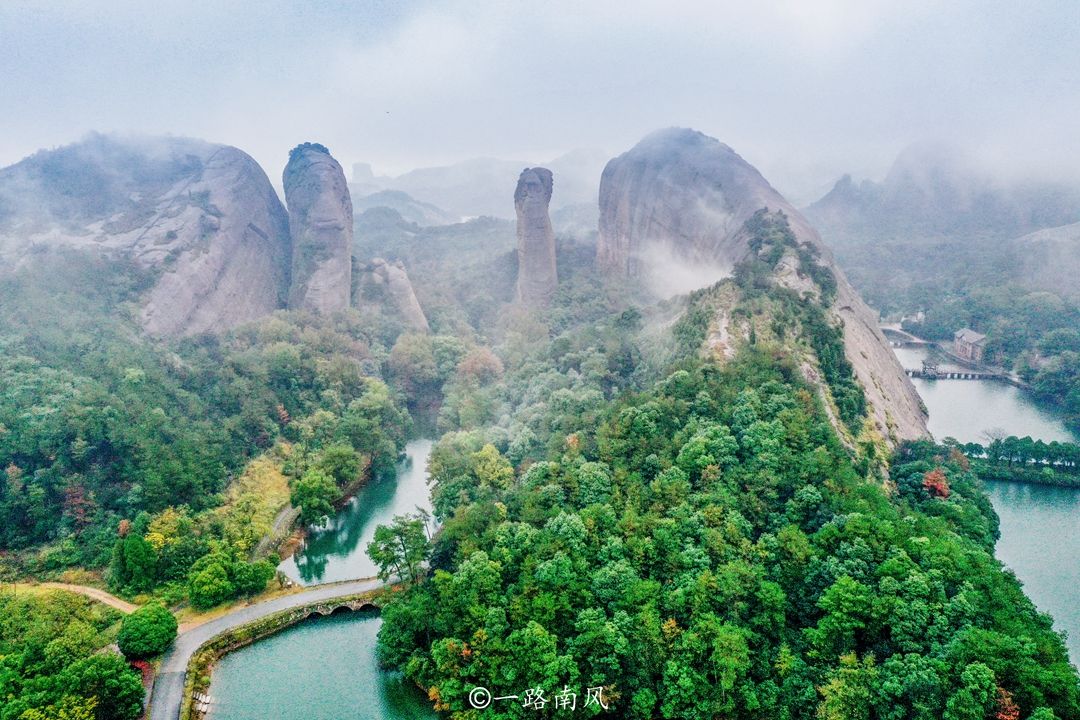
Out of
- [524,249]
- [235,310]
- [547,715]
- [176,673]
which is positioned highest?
[524,249]

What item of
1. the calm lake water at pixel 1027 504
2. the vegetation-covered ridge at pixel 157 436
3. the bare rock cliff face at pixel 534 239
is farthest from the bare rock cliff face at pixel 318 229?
the calm lake water at pixel 1027 504

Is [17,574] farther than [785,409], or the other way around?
[17,574]

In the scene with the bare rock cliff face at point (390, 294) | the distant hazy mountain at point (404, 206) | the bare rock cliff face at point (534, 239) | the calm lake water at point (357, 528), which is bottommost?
the calm lake water at point (357, 528)

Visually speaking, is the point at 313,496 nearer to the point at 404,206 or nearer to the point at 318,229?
the point at 318,229

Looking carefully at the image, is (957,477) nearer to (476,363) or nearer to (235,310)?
(476,363)

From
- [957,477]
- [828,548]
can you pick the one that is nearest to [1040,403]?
[957,477]

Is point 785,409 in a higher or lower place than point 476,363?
lower

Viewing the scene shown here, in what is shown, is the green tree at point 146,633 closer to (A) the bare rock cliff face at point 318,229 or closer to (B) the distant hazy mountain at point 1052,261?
(A) the bare rock cliff face at point 318,229
